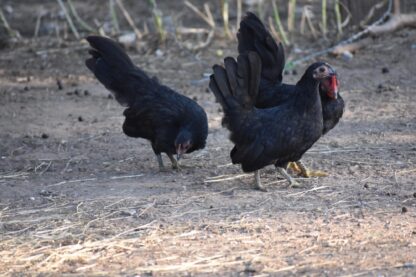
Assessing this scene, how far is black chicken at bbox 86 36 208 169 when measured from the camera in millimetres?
7734

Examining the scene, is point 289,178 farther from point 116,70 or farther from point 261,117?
point 116,70

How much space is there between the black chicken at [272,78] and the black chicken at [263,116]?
0.36m

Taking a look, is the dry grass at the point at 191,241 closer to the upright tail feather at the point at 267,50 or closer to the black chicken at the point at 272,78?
the black chicken at the point at 272,78

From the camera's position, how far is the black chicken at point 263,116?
696 cm

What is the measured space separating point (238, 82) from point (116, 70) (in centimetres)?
174

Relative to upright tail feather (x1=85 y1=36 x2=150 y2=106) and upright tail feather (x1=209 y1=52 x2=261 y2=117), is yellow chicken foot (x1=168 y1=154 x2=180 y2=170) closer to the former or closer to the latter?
upright tail feather (x1=85 y1=36 x2=150 y2=106)

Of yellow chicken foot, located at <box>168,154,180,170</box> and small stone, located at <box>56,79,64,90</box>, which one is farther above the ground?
small stone, located at <box>56,79,64,90</box>

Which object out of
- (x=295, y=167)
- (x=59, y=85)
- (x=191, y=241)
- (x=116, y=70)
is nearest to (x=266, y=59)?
(x=295, y=167)

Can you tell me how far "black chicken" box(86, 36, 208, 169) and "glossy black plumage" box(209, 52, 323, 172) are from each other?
0.64 m

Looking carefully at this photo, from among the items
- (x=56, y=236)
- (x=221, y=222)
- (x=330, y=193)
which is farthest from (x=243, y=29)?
(x=56, y=236)

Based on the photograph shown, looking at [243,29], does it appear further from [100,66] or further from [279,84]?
[100,66]

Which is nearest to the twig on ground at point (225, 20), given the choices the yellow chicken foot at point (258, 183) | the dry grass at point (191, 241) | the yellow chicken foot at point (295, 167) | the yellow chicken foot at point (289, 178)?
the yellow chicken foot at point (295, 167)

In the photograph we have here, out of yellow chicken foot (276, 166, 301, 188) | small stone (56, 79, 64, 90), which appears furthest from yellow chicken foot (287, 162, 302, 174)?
small stone (56, 79, 64, 90)

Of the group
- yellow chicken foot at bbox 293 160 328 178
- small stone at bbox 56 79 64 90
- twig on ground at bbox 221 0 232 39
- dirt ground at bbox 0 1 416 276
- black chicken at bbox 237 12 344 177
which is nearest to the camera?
dirt ground at bbox 0 1 416 276
